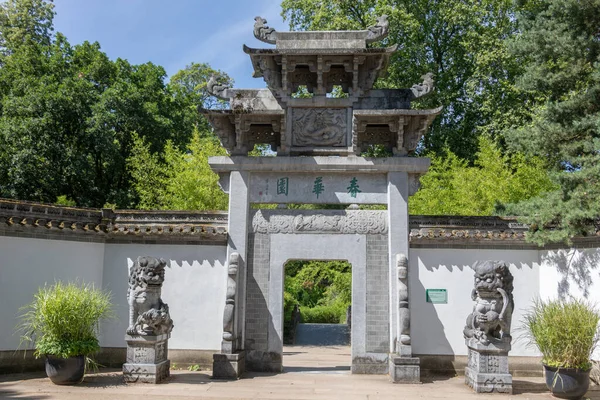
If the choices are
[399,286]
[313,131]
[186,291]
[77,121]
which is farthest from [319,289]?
[399,286]

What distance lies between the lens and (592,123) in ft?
25.8

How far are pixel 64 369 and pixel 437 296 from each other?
5.73 meters

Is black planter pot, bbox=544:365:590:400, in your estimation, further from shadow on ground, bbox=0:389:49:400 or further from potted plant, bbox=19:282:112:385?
shadow on ground, bbox=0:389:49:400

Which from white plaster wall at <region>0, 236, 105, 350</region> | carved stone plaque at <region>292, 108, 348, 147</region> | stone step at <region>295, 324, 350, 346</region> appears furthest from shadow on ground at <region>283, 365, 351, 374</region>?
stone step at <region>295, 324, 350, 346</region>

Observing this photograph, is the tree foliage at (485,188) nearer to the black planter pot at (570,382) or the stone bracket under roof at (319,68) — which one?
the stone bracket under roof at (319,68)

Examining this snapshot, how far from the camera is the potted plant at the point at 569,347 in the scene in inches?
260

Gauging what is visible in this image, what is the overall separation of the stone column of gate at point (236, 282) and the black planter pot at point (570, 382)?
4426 mm

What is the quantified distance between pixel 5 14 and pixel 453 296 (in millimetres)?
21720

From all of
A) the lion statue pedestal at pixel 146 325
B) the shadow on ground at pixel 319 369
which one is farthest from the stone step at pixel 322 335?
the lion statue pedestal at pixel 146 325

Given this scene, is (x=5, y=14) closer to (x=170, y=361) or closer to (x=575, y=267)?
(x=170, y=361)

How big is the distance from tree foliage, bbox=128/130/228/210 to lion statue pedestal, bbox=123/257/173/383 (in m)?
6.45

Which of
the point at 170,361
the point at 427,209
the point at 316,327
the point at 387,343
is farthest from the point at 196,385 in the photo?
the point at 316,327

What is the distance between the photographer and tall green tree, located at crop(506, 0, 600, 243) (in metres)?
7.42

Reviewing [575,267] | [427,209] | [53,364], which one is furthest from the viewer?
[427,209]
